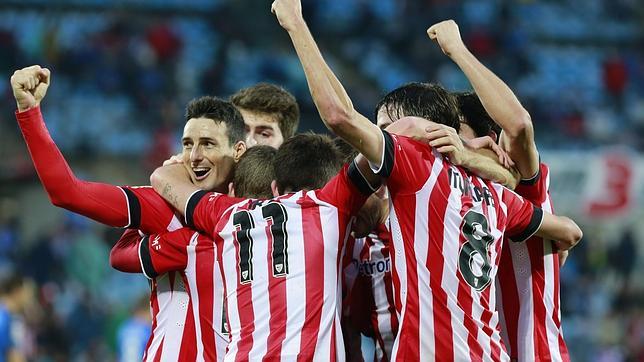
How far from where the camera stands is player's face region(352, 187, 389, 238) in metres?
4.46

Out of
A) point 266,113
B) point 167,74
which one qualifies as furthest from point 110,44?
point 266,113

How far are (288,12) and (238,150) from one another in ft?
3.58

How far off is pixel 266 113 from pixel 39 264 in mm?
Answer: 8389

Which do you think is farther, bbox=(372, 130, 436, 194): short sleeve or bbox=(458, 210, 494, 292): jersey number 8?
bbox=(458, 210, 494, 292): jersey number 8

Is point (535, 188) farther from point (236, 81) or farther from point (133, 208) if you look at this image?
point (236, 81)

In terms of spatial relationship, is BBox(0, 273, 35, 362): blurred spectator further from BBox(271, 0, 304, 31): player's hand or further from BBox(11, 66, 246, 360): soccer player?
BBox(271, 0, 304, 31): player's hand

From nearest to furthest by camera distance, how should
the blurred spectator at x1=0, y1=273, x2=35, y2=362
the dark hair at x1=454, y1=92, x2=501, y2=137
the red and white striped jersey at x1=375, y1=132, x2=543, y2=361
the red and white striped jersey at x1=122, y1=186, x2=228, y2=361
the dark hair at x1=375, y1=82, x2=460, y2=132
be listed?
the red and white striped jersey at x1=375, y1=132, x2=543, y2=361
the dark hair at x1=375, y1=82, x2=460, y2=132
the red and white striped jersey at x1=122, y1=186, x2=228, y2=361
the dark hair at x1=454, y1=92, x2=501, y2=137
the blurred spectator at x1=0, y1=273, x2=35, y2=362

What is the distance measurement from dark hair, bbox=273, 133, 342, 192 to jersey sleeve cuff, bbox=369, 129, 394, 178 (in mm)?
443

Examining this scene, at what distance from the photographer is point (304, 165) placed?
14.5 feet

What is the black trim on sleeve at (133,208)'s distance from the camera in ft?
15.2

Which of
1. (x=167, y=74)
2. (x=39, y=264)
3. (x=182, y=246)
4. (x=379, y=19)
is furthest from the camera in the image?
(x=379, y=19)

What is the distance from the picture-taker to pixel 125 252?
15.6 feet

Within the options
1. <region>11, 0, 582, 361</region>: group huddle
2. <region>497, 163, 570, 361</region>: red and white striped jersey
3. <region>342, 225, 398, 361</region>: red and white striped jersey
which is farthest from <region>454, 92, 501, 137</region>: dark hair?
<region>342, 225, 398, 361</region>: red and white striped jersey

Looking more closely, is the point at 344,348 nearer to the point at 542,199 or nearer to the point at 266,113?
the point at 542,199
